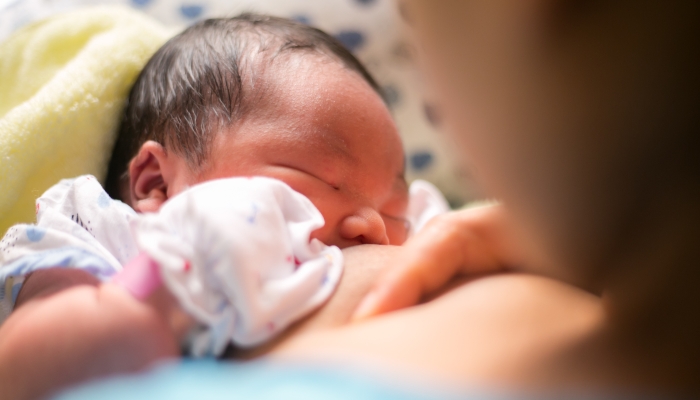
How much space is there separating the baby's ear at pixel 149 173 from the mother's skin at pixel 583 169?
0.44 metres

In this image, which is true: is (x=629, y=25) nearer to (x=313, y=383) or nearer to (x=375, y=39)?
(x=313, y=383)

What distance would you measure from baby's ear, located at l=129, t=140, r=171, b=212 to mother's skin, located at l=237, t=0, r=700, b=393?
443 mm

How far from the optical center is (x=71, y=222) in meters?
0.66

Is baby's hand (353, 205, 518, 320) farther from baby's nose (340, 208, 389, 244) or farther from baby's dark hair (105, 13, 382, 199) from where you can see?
baby's dark hair (105, 13, 382, 199)

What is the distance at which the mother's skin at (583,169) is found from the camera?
13.9 inches

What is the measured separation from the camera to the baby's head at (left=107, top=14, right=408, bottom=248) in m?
0.75

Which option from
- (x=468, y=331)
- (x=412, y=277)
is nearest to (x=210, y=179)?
(x=412, y=277)

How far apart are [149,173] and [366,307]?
0.44m

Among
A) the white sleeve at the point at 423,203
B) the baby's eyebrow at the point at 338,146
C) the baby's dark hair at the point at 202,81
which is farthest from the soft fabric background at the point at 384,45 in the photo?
the baby's eyebrow at the point at 338,146

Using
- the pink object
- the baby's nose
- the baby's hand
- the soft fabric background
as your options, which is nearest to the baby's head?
the baby's nose

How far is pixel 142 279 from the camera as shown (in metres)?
0.50

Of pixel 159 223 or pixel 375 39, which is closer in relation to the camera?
pixel 159 223

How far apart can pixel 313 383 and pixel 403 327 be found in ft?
0.37

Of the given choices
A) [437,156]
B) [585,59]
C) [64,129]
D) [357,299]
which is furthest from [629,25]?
[437,156]
